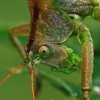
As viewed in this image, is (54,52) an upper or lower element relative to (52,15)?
lower

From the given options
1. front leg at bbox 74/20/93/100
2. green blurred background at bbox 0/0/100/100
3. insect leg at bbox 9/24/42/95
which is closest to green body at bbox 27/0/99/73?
front leg at bbox 74/20/93/100

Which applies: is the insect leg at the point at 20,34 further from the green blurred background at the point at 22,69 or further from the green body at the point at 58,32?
the green body at the point at 58,32

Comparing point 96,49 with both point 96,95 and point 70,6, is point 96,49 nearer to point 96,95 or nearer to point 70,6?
point 96,95

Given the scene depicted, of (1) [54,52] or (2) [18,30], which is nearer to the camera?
(1) [54,52]

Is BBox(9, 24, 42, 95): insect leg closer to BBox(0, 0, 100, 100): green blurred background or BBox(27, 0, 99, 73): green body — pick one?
BBox(0, 0, 100, 100): green blurred background

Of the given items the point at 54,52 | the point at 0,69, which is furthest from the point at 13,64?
the point at 54,52

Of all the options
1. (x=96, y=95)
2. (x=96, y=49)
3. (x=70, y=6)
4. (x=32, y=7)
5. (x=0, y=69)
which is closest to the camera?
(x=32, y=7)

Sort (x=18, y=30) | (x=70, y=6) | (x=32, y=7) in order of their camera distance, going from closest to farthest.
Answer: (x=32, y=7), (x=70, y=6), (x=18, y=30)
